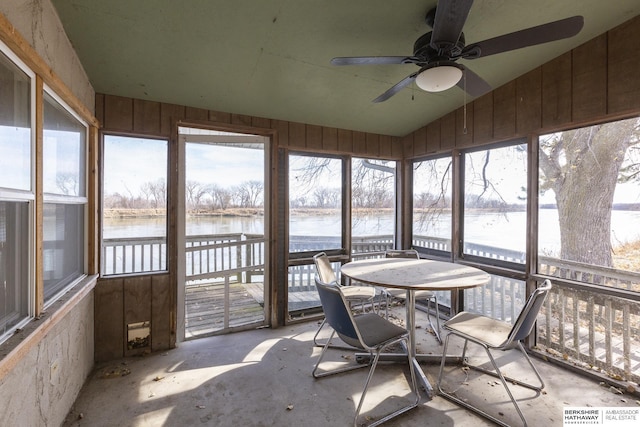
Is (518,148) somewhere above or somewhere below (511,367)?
above

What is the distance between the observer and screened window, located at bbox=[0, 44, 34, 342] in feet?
3.99

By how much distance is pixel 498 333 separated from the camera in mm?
2039

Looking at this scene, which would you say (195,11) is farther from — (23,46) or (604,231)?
(604,231)

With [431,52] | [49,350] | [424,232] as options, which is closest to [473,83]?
[431,52]

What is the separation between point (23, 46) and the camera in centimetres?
123

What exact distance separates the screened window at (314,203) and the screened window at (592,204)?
216 cm

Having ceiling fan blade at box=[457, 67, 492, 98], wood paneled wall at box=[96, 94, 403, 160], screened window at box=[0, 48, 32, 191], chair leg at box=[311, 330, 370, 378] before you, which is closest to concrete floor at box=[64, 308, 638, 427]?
chair leg at box=[311, 330, 370, 378]

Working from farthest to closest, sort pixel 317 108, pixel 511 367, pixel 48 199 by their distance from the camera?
pixel 317 108 → pixel 511 367 → pixel 48 199

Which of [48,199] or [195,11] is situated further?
[195,11]

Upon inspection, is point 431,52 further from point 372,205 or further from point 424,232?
point 424,232

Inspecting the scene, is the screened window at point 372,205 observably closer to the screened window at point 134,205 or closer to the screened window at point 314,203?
the screened window at point 314,203

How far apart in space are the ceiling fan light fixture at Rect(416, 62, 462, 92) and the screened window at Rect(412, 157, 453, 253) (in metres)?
1.99

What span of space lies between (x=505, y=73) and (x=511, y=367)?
2635mm

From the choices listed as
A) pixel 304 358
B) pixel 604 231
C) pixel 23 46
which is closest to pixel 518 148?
pixel 604 231
